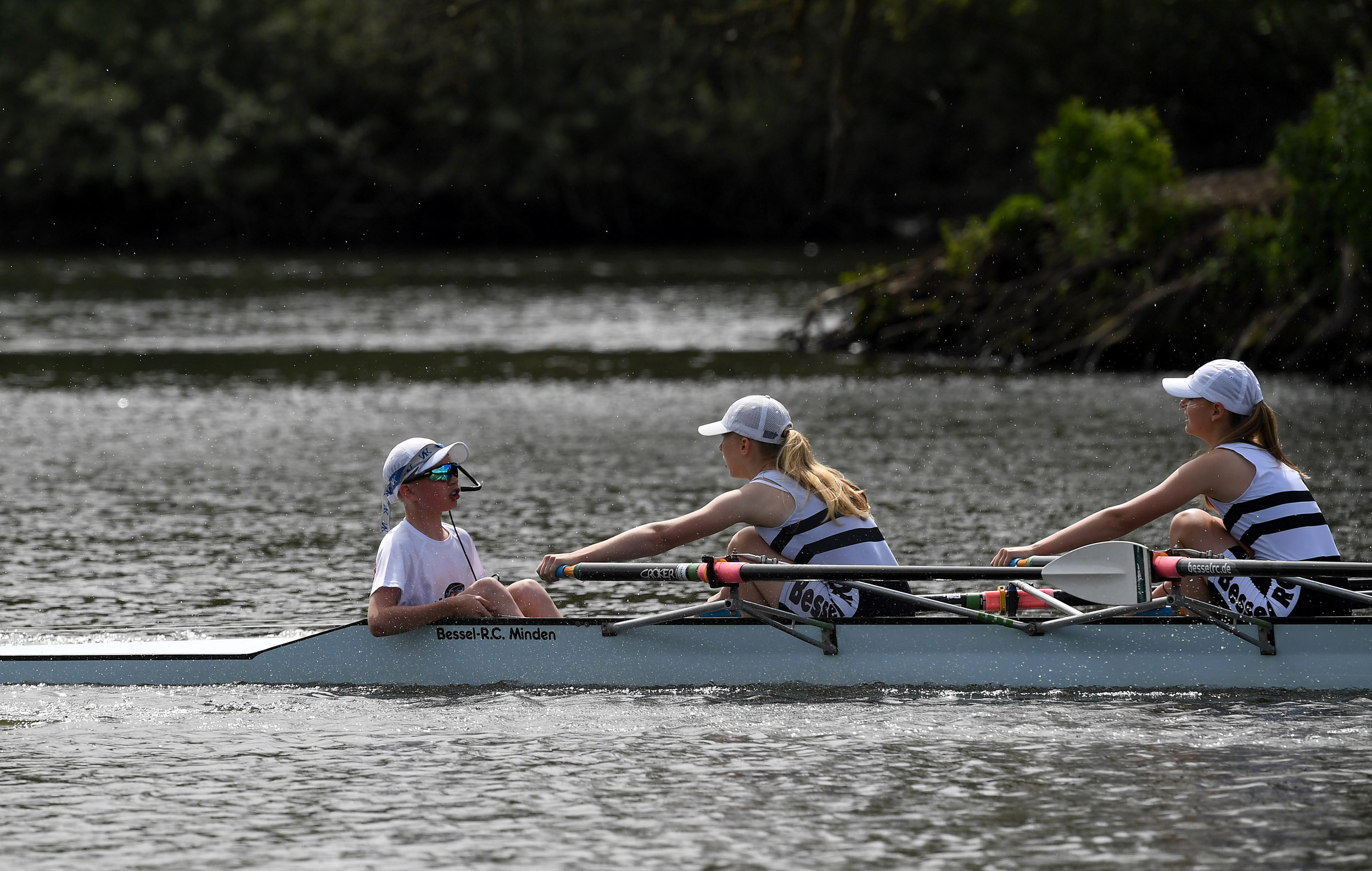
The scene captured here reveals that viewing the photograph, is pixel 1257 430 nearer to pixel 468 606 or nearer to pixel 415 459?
pixel 468 606

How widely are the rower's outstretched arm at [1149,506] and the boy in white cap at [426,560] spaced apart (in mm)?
2637

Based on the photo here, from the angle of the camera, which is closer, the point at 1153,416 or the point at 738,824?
the point at 738,824

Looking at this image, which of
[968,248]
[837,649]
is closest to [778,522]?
[837,649]

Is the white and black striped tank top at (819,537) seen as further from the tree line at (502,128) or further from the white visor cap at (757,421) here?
the tree line at (502,128)

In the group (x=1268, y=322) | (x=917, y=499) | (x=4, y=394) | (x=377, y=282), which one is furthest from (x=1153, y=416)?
(x=377, y=282)

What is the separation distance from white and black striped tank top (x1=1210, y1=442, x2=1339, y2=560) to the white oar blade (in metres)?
0.59

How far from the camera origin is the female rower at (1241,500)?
9852 millimetres

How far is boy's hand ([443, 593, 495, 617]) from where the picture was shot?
1010 centimetres

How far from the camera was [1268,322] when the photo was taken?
26.5 meters

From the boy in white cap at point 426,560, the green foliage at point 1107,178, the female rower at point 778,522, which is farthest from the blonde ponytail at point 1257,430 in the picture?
the green foliage at point 1107,178

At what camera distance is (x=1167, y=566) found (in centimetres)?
966

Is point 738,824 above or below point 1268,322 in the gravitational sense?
below

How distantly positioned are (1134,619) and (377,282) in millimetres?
42156

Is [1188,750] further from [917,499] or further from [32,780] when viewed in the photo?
[917,499]
